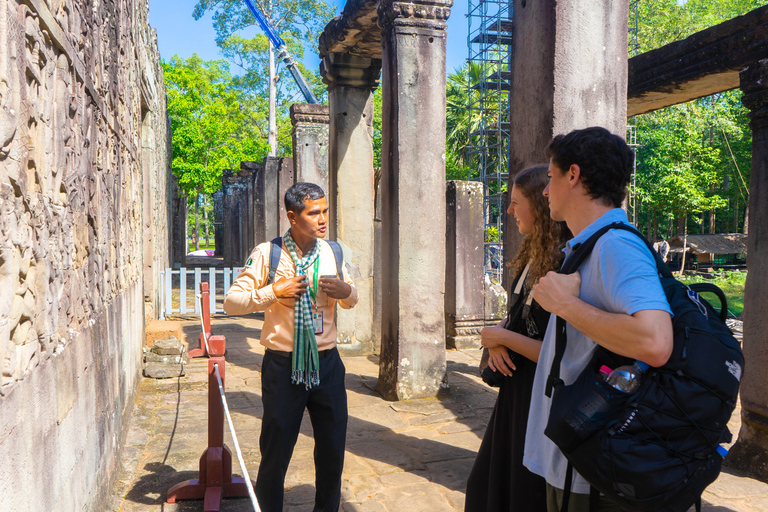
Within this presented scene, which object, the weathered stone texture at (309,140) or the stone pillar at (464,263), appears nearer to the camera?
the stone pillar at (464,263)

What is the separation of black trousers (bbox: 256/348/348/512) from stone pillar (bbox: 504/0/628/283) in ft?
3.98

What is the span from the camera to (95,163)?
347 cm

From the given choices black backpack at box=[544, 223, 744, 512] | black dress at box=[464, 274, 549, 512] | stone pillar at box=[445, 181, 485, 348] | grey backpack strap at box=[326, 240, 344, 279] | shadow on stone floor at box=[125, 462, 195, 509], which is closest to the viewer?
black backpack at box=[544, 223, 744, 512]

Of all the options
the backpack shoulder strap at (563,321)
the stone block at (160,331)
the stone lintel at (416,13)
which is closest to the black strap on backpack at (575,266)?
the backpack shoulder strap at (563,321)

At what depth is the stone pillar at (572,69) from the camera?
10.3ft

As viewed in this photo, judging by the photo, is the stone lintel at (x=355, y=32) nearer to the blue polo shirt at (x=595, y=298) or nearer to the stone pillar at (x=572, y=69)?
the stone pillar at (x=572, y=69)

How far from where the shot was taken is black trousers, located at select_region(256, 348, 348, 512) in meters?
2.81

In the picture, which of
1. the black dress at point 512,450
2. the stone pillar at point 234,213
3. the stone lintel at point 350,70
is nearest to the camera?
the black dress at point 512,450

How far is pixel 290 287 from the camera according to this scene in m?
2.79

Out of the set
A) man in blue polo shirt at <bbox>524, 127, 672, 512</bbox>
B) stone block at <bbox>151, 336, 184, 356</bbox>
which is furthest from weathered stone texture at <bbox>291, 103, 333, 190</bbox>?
man in blue polo shirt at <bbox>524, 127, 672, 512</bbox>

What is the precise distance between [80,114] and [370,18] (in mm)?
4634

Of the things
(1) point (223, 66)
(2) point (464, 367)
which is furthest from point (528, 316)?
(1) point (223, 66)

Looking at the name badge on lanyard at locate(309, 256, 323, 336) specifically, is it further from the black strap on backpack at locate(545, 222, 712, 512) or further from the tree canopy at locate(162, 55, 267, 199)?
the tree canopy at locate(162, 55, 267, 199)

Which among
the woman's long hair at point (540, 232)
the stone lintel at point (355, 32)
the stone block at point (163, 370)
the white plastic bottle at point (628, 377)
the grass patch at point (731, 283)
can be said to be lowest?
the grass patch at point (731, 283)
